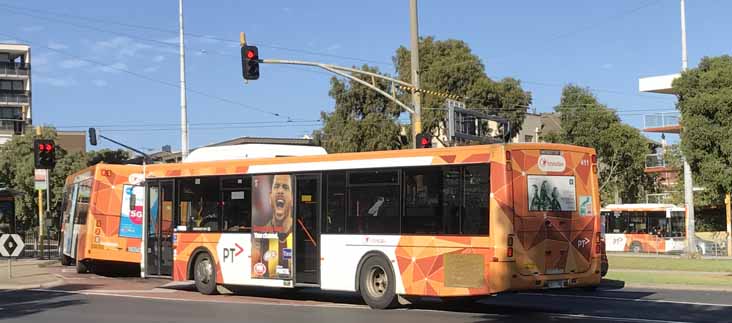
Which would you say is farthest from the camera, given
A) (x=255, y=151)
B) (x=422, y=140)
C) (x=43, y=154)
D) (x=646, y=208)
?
(x=646, y=208)

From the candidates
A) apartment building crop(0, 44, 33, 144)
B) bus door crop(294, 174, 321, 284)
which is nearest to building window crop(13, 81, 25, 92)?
apartment building crop(0, 44, 33, 144)

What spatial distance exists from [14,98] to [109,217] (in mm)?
89885

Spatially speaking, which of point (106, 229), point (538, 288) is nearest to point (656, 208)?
point (106, 229)

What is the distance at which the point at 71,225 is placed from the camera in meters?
27.5

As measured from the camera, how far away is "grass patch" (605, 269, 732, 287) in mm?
20406

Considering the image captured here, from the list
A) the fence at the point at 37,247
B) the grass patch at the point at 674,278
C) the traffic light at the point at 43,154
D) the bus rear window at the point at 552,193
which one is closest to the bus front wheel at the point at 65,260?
the traffic light at the point at 43,154

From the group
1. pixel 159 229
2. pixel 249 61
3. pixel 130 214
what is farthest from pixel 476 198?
pixel 130 214

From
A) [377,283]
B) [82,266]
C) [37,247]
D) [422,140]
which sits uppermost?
[422,140]

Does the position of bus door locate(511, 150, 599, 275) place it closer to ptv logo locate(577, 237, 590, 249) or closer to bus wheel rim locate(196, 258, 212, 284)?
ptv logo locate(577, 237, 590, 249)

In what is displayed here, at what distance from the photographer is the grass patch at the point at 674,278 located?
20.4 meters

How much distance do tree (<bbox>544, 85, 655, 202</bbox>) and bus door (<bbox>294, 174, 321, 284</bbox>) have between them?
38.0 m

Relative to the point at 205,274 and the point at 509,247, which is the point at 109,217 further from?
the point at 509,247

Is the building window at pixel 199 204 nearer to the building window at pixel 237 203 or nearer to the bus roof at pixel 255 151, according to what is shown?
the building window at pixel 237 203

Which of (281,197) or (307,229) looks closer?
(307,229)
